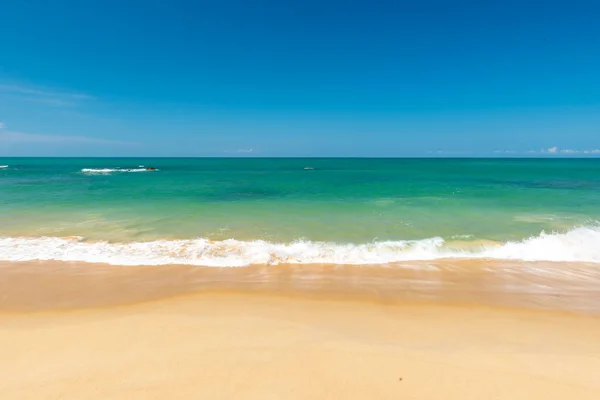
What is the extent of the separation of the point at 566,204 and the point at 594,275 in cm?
1333

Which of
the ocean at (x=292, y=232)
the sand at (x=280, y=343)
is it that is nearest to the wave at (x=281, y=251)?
the ocean at (x=292, y=232)

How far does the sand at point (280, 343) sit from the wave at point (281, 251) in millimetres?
1453

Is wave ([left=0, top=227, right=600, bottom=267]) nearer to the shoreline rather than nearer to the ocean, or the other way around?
the ocean

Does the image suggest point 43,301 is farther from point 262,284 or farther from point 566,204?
point 566,204

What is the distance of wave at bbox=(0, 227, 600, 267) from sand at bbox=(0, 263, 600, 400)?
4.77ft

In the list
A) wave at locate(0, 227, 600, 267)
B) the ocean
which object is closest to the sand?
wave at locate(0, 227, 600, 267)

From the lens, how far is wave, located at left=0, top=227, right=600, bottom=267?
295 inches

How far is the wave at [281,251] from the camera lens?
7.50m

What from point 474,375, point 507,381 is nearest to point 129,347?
point 474,375

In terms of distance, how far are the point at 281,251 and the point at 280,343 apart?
408cm

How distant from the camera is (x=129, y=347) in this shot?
12.7ft

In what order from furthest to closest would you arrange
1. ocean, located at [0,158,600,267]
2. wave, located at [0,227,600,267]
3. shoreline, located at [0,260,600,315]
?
ocean, located at [0,158,600,267], wave, located at [0,227,600,267], shoreline, located at [0,260,600,315]

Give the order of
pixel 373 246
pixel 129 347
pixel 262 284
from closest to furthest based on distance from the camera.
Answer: pixel 129 347, pixel 262 284, pixel 373 246

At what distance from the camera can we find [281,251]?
26.3 ft
